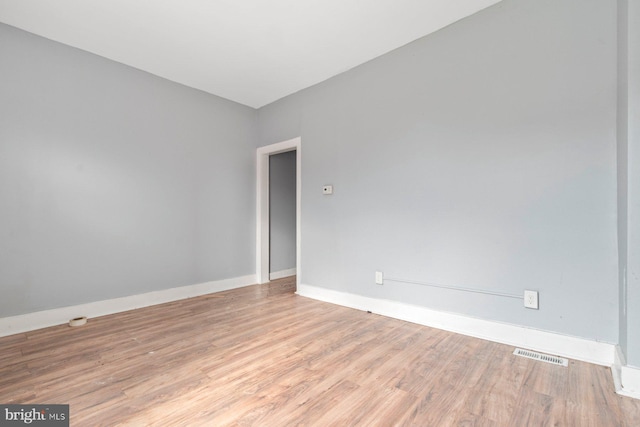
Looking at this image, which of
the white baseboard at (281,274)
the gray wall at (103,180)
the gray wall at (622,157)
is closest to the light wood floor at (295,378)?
the gray wall at (622,157)

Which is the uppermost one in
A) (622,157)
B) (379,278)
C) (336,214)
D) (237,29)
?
(237,29)

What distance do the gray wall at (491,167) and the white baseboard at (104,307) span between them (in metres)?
1.73

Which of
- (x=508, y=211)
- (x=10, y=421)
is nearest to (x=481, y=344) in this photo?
(x=508, y=211)

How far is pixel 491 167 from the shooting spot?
230 cm

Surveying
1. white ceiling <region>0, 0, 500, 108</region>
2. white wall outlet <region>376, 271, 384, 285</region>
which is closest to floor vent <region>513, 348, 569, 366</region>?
white wall outlet <region>376, 271, 384, 285</region>

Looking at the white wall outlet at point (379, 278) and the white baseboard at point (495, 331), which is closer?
the white baseboard at point (495, 331)

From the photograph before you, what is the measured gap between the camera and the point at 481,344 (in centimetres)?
222

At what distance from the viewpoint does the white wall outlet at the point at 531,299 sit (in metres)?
2.09

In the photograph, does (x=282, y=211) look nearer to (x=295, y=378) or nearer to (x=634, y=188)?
(x=295, y=378)
